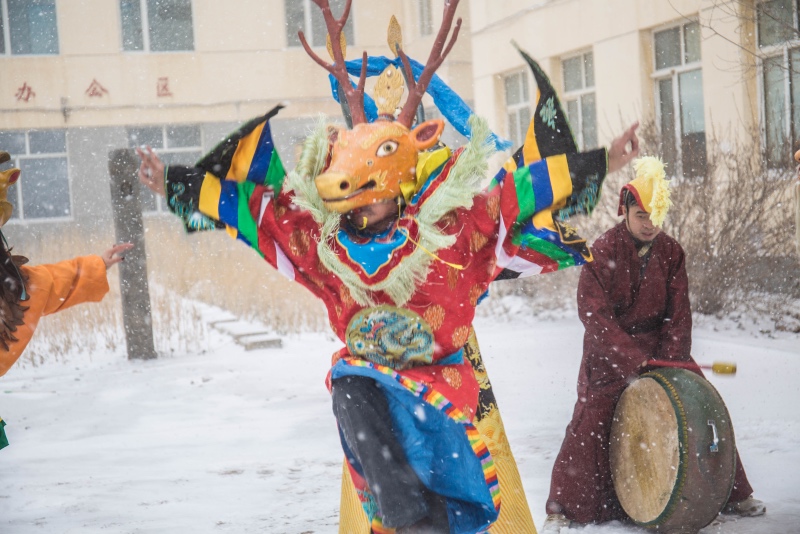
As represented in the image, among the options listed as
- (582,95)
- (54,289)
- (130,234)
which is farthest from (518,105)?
(54,289)

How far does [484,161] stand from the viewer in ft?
10.1

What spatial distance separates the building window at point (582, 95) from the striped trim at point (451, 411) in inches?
435

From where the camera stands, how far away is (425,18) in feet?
68.7

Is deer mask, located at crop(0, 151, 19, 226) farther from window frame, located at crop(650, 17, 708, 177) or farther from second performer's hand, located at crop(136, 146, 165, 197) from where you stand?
window frame, located at crop(650, 17, 708, 177)

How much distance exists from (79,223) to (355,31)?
7.73 metres

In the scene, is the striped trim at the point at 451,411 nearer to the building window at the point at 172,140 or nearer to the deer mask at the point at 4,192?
the deer mask at the point at 4,192

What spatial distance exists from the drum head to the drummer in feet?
0.26

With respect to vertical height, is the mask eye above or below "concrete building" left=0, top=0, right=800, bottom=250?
below

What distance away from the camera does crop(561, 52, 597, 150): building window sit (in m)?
13.8

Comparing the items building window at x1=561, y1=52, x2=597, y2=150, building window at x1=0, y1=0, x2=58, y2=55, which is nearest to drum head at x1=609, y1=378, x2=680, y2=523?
building window at x1=561, y1=52, x2=597, y2=150

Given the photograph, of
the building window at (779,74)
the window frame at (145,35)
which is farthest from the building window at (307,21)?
the building window at (779,74)

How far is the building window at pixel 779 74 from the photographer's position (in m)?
9.05

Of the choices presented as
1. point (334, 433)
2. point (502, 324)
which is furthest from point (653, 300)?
point (502, 324)

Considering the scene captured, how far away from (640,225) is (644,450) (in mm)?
951
